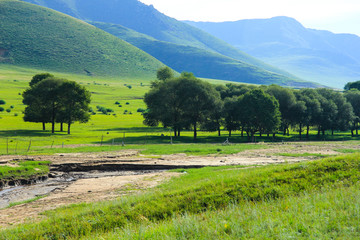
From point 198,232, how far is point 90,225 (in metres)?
5.77

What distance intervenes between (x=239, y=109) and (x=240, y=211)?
216ft

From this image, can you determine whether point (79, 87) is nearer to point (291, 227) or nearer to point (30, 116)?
point (30, 116)

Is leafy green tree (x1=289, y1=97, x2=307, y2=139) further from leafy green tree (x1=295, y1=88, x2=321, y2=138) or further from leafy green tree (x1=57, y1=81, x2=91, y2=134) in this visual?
leafy green tree (x1=57, y1=81, x2=91, y2=134)

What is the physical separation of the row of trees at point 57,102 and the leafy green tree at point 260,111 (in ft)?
124

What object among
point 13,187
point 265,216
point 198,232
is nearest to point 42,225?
point 198,232

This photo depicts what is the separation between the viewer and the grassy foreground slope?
8.77 metres

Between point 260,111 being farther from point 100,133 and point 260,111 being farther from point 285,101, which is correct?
point 100,133

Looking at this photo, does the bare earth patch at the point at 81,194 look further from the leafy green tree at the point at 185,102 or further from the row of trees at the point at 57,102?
the row of trees at the point at 57,102

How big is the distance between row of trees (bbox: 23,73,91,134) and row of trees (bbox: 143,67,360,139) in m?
17.0

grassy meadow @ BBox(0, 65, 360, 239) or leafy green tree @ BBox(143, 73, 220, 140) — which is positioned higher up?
leafy green tree @ BBox(143, 73, 220, 140)

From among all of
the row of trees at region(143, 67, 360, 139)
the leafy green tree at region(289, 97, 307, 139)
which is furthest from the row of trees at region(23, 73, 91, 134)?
the leafy green tree at region(289, 97, 307, 139)

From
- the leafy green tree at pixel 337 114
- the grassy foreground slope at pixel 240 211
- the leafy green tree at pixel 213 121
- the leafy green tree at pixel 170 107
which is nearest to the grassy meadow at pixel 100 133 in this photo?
the leafy green tree at pixel 213 121

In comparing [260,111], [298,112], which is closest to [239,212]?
[260,111]

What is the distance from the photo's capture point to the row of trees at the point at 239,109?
73250 mm
